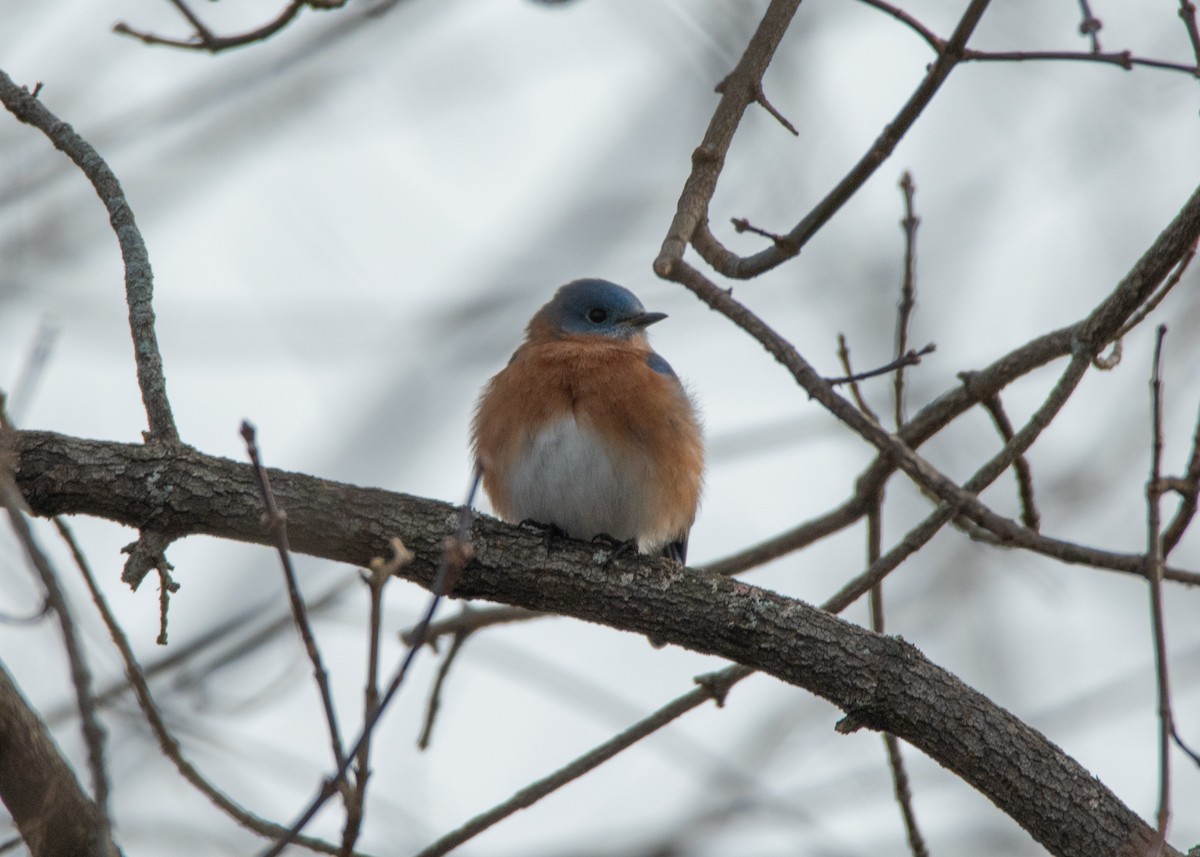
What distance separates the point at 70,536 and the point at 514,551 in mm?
1902

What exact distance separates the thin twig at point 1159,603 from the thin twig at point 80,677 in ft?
7.92

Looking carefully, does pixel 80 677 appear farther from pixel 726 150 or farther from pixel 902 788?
pixel 902 788

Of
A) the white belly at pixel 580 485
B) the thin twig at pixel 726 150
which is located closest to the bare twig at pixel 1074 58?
the thin twig at pixel 726 150

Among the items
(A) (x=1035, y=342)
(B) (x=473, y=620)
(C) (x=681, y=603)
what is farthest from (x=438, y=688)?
(A) (x=1035, y=342)

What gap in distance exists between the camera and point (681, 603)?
5.13 m

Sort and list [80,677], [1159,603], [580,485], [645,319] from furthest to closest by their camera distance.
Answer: [645,319] → [580,485] → [1159,603] → [80,677]

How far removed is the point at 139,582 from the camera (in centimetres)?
468

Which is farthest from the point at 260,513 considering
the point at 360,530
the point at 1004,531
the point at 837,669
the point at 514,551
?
the point at 1004,531

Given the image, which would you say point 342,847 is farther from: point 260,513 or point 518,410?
point 518,410

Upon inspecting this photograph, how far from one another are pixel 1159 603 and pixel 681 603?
2.11 m

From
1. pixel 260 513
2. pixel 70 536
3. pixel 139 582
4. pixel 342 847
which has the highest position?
pixel 260 513

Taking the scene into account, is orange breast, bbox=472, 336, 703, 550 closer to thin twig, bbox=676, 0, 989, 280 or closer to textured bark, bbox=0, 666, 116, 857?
thin twig, bbox=676, 0, 989, 280

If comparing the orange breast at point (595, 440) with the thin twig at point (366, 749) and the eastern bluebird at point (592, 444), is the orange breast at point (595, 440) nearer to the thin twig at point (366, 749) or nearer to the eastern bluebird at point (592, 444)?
the eastern bluebird at point (592, 444)

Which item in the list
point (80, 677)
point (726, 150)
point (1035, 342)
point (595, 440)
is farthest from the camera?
point (595, 440)
